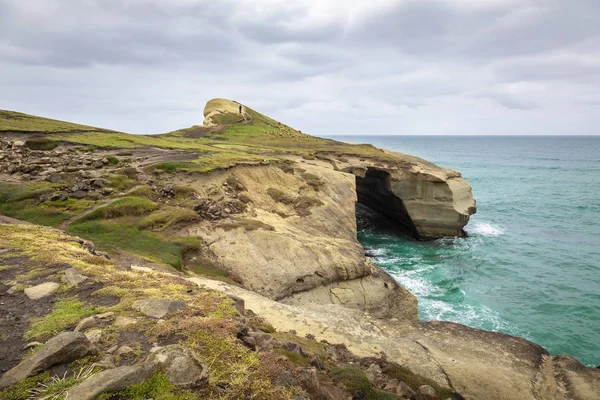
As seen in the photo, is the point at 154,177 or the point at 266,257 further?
the point at 154,177

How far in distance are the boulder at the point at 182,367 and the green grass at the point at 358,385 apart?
12.3 feet

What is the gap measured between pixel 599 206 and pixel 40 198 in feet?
254

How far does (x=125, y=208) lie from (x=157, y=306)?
15.1 meters

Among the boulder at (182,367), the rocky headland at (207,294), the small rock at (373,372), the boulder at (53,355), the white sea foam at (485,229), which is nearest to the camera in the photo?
the boulder at (53,355)

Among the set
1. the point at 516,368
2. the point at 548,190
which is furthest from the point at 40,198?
the point at 548,190

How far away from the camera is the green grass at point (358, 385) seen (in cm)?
832

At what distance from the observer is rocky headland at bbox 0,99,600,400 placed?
688 cm

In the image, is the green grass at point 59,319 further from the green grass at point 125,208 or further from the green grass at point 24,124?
the green grass at point 24,124

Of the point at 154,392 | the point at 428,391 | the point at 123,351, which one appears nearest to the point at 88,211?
the point at 123,351

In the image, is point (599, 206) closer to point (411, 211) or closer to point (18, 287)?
point (411, 211)

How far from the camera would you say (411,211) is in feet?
145

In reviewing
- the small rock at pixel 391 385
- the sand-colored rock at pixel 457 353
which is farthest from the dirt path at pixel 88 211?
the small rock at pixel 391 385

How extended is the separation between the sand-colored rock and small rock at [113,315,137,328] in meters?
5.68

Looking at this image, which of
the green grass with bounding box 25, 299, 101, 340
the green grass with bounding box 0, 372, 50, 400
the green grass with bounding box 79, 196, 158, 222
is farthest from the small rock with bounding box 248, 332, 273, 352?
the green grass with bounding box 79, 196, 158, 222
